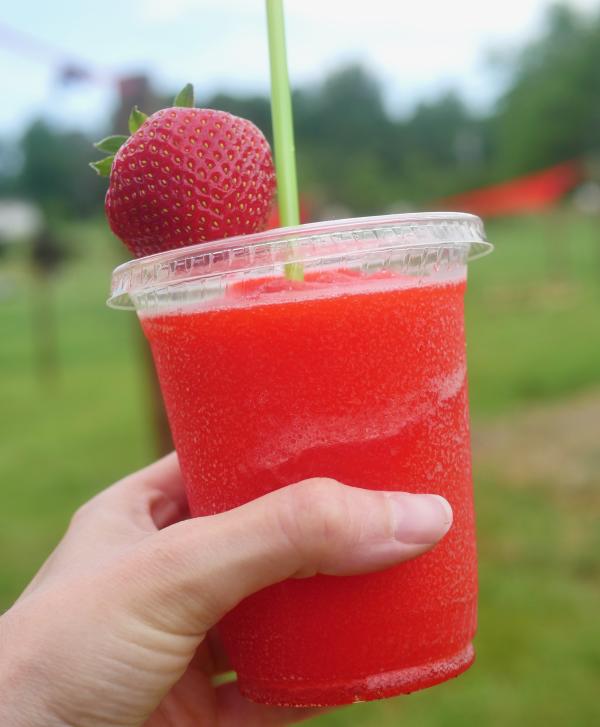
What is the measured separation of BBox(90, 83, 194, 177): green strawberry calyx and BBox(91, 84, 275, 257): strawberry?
0.18 feet

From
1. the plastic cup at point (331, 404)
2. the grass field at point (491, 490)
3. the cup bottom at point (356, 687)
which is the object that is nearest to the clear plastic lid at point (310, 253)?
the plastic cup at point (331, 404)

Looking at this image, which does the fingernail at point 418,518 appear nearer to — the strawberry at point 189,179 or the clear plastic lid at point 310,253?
the clear plastic lid at point 310,253

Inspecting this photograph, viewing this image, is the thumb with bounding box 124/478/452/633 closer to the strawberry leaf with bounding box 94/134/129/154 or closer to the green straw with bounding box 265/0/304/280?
the green straw with bounding box 265/0/304/280

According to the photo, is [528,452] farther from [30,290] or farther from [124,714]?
[30,290]

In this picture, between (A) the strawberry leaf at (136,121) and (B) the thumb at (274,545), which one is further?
(A) the strawberry leaf at (136,121)

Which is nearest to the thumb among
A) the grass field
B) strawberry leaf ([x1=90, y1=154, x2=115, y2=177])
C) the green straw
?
the green straw

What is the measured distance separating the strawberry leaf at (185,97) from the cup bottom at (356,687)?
732mm

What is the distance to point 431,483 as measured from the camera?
1084mm

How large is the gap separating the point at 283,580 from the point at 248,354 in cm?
26

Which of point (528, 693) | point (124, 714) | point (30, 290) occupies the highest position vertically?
point (124, 714)

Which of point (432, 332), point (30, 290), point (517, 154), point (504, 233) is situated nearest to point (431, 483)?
point (432, 332)

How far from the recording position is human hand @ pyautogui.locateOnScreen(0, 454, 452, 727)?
0.98 metres

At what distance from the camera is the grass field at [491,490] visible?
2.91 metres

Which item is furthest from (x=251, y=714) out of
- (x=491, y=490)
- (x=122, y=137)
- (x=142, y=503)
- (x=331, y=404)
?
(x=491, y=490)
